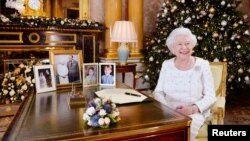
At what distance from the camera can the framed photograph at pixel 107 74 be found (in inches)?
79.4

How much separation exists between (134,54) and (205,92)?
10.9ft

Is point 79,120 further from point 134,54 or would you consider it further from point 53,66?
point 134,54

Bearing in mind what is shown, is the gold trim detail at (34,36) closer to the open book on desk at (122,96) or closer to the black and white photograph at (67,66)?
the black and white photograph at (67,66)

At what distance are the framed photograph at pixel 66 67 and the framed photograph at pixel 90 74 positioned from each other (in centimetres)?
4

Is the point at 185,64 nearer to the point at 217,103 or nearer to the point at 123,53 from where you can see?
the point at 217,103

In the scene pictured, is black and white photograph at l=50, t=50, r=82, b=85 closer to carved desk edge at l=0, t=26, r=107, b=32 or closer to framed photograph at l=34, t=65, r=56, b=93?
framed photograph at l=34, t=65, r=56, b=93

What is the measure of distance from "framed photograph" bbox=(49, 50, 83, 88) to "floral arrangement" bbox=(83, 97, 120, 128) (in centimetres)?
73

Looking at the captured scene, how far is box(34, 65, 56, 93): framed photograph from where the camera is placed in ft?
5.78

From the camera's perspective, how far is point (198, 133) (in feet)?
6.59

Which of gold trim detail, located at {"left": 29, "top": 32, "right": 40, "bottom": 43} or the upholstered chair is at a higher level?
gold trim detail, located at {"left": 29, "top": 32, "right": 40, "bottom": 43}

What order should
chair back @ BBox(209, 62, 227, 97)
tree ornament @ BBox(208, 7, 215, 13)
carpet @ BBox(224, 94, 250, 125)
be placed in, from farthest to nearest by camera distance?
tree ornament @ BBox(208, 7, 215, 13)
carpet @ BBox(224, 94, 250, 125)
chair back @ BBox(209, 62, 227, 97)

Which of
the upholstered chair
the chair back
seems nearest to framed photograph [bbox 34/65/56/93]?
the upholstered chair

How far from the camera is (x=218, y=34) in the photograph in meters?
4.54

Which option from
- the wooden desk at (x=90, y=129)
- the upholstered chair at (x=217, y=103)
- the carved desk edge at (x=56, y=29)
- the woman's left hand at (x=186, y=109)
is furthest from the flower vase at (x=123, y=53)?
the wooden desk at (x=90, y=129)
